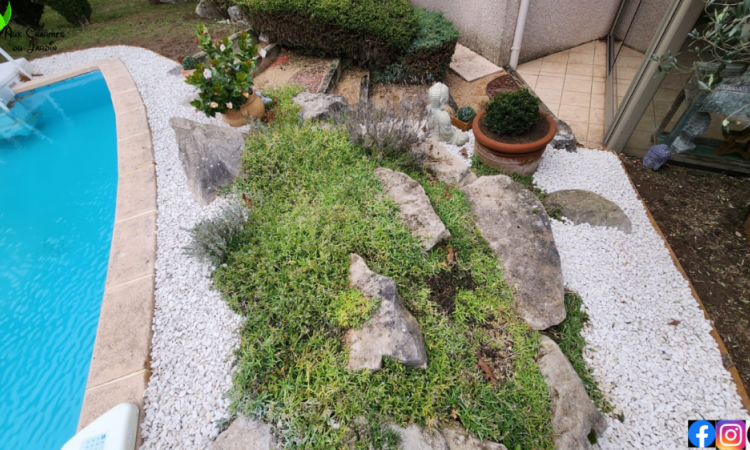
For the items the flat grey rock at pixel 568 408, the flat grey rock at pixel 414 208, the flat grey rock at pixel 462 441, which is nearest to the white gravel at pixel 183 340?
the flat grey rock at pixel 462 441

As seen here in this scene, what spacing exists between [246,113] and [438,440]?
4.76 m

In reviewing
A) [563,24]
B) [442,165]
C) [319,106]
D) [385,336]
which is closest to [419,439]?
[385,336]

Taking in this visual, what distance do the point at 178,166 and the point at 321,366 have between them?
3.79 metres

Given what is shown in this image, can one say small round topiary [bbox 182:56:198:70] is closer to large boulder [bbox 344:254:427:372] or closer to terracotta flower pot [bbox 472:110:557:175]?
terracotta flower pot [bbox 472:110:557:175]

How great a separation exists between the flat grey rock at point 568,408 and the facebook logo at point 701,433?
716 mm

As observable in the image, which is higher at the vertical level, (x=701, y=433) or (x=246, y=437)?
(x=246, y=437)

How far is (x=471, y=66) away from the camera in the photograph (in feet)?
23.1

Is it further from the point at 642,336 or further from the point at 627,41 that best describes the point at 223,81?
the point at 627,41

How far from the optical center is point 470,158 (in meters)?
5.05

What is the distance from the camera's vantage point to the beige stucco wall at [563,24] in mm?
6754

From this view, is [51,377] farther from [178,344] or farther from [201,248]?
[201,248]

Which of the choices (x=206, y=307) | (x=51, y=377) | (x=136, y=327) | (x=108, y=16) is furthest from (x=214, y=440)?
(x=108, y=16)

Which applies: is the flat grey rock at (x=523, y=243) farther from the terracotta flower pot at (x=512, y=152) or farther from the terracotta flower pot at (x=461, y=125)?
the terracotta flower pot at (x=461, y=125)

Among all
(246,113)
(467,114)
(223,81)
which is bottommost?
(467,114)
